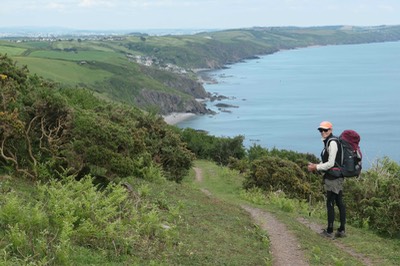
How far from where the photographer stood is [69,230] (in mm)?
8281

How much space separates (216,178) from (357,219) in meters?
17.3

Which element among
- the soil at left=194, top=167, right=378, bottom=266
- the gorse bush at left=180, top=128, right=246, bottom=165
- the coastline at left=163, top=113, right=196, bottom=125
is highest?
the soil at left=194, top=167, right=378, bottom=266

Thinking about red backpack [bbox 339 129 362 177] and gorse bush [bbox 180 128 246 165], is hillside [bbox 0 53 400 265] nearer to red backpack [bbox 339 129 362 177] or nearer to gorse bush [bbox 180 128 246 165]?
red backpack [bbox 339 129 362 177]

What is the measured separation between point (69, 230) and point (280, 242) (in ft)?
19.7

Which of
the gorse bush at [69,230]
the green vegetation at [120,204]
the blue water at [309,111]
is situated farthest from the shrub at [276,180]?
the blue water at [309,111]

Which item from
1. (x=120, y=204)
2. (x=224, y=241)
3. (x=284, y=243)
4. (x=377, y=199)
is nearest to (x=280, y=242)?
(x=284, y=243)

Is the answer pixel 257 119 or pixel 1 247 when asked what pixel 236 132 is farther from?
pixel 1 247

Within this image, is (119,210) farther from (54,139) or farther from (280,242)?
(54,139)

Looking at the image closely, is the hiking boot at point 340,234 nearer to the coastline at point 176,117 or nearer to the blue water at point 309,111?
the blue water at point 309,111

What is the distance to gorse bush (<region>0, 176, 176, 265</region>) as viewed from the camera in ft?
24.7

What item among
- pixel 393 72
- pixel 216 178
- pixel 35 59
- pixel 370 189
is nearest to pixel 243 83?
pixel 393 72

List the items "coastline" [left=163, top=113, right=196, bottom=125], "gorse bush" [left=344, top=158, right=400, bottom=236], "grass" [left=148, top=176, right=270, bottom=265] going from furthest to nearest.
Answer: "coastline" [left=163, top=113, right=196, bottom=125]
"gorse bush" [left=344, top=158, right=400, bottom=236]
"grass" [left=148, top=176, right=270, bottom=265]

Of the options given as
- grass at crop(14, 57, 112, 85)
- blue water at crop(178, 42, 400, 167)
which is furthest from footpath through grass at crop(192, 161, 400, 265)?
grass at crop(14, 57, 112, 85)

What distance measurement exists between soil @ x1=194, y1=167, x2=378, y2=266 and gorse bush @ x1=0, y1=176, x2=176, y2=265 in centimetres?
271
